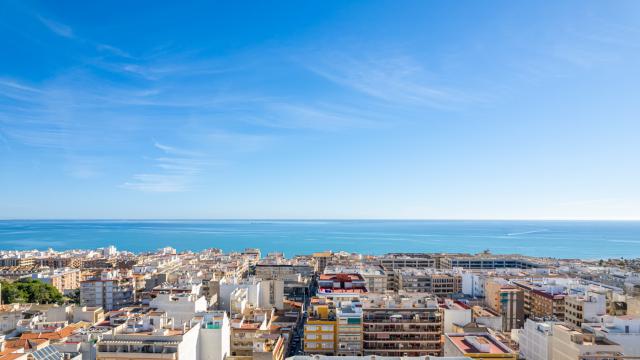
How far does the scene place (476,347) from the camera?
21562 millimetres

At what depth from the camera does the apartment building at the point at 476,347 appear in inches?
808

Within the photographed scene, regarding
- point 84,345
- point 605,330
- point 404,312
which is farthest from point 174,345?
point 605,330

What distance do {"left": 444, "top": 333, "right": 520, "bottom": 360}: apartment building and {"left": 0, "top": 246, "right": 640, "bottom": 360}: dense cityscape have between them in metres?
0.06

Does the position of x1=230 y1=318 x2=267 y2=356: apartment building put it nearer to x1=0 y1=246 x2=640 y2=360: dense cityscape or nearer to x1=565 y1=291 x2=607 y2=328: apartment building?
x1=0 y1=246 x2=640 y2=360: dense cityscape

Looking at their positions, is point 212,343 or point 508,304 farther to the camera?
point 508,304

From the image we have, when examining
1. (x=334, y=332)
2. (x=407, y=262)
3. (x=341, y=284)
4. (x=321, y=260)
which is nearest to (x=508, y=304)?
(x=341, y=284)

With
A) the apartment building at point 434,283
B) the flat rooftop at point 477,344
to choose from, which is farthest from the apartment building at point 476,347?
the apartment building at point 434,283

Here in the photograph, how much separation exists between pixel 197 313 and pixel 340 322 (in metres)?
8.39

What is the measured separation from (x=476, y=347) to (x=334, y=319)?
25.3ft

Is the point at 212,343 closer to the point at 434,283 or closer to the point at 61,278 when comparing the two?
the point at 434,283

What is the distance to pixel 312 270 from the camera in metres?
59.8

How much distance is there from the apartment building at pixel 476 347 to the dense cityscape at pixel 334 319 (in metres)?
0.06

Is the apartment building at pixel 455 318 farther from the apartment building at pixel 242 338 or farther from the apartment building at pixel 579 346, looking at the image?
the apartment building at pixel 242 338

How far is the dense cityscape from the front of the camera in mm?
20922
